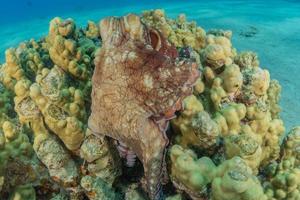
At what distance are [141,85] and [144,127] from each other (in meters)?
0.29

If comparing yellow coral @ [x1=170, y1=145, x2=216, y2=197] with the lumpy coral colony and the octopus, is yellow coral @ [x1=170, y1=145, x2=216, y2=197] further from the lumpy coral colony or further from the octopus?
the octopus

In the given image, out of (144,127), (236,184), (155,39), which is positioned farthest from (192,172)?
(155,39)

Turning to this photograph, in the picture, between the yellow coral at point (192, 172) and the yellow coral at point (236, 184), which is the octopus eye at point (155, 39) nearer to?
the yellow coral at point (192, 172)

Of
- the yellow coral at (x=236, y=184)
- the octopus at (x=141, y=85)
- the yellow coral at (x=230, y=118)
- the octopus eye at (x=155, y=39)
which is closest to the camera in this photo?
A: the yellow coral at (x=236, y=184)

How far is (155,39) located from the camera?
7.97 feet

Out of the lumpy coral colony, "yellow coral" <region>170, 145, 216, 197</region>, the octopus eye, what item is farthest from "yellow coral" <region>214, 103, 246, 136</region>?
the octopus eye

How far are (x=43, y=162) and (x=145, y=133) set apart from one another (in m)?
1.00

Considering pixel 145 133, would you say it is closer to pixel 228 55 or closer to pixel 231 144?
pixel 231 144

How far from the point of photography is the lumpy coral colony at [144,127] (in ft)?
7.39

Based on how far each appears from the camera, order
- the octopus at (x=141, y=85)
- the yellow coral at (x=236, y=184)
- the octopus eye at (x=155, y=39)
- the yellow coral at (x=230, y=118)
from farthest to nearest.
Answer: the yellow coral at (x=230, y=118), the octopus eye at (x=155, y=39), the octopus at (x=141, y=85), the yellow coral at (x=236, y=184)

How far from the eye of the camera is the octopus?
2.22 m

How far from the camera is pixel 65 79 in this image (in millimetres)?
2947

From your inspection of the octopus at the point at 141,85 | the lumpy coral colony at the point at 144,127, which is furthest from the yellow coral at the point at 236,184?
the octopus at the point at 141,85

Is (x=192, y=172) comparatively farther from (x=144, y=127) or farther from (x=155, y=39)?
(x=155, y=39)
